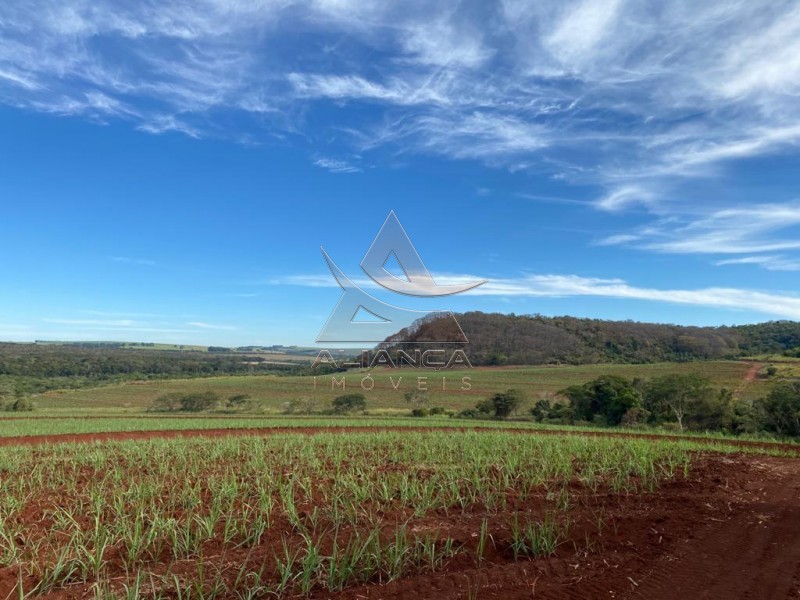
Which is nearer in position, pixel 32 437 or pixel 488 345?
pixel 32 437

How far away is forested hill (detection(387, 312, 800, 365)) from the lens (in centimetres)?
6756

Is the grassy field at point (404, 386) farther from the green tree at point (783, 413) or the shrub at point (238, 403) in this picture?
the green tree at point (783, 413)

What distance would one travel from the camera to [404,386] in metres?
62.2

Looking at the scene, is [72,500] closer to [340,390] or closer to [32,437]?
[32,437]

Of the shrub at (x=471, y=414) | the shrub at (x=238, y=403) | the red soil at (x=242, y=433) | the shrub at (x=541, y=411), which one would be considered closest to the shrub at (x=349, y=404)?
the shrub at (x=471, y=414)

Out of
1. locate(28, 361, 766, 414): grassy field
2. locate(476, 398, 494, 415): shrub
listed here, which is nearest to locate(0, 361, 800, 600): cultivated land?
locate(476, 398, 494, 415): shrub

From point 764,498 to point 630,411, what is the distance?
25400mm

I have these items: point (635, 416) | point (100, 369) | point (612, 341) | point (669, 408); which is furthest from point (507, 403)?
point (100, 369)

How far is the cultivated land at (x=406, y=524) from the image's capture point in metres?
4.75

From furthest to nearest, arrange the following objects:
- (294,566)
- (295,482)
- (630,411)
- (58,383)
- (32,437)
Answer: (58,383), (630,411), (32,437), (295,482), (294,566)

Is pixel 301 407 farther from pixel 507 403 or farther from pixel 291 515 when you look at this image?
pixel 291 515

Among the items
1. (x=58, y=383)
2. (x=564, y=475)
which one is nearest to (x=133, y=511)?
(x=564, y=475)

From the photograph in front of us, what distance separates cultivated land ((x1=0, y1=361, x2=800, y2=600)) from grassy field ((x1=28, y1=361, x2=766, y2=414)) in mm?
33576

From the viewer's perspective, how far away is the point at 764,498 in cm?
821
